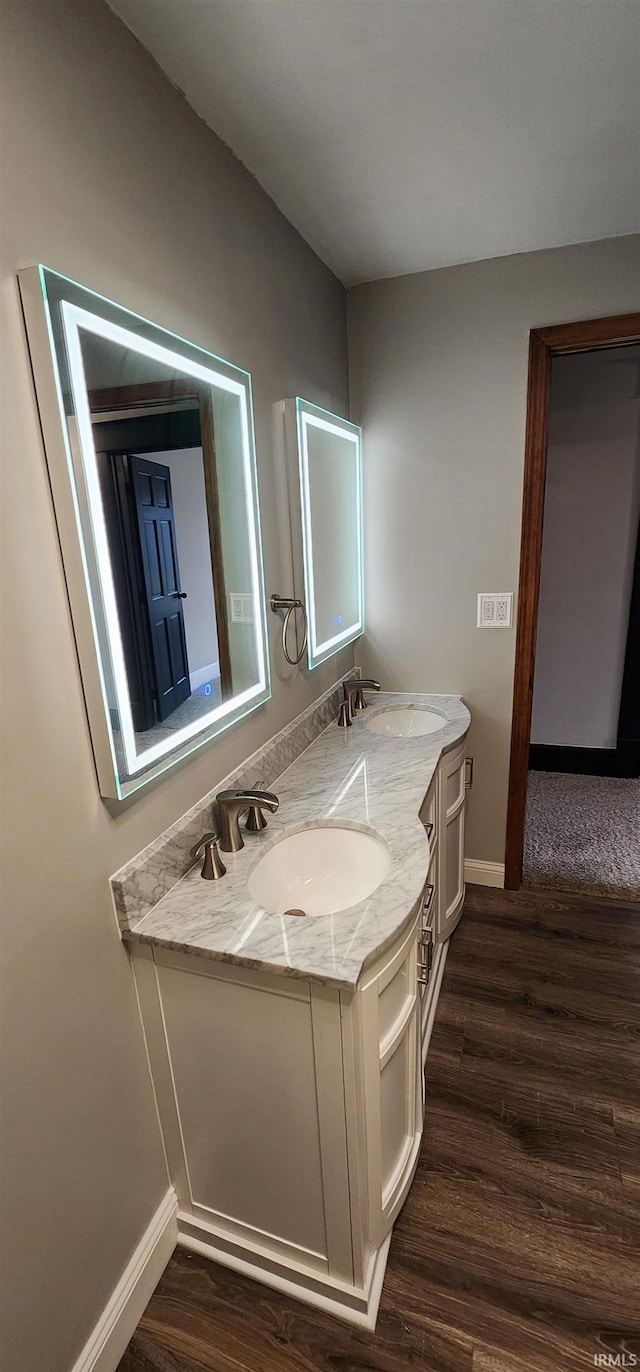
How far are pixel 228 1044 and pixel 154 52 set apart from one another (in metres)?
1.78

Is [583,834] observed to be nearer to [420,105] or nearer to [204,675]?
[204,675]

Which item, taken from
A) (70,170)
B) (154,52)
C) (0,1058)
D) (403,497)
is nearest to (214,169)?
(154,52)

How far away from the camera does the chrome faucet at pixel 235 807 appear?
1294 millimetres

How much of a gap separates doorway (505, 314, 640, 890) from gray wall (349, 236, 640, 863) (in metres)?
0.04

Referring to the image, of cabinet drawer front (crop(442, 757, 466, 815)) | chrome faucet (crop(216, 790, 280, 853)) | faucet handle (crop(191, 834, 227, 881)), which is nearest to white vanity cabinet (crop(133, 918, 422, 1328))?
faucet handle (crop(191, 834, 227, 881))

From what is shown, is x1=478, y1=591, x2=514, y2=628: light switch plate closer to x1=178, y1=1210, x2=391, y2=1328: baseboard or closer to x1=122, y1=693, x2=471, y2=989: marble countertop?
x1=122, y1=693, x2=471, y2=989: marble countertop

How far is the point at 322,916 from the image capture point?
110 centimetres

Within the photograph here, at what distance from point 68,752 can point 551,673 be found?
10.1ft

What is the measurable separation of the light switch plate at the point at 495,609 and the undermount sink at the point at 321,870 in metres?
1.12

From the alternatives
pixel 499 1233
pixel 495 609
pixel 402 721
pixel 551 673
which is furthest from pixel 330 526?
pixel 551 673

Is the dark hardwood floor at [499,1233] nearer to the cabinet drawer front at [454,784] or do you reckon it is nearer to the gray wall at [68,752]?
the gray wall at [68,752]

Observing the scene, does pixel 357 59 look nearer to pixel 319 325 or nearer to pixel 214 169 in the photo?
pixel 214 169

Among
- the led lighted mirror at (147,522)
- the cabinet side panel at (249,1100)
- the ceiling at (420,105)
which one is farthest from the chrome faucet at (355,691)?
the ceiling at (420,105)

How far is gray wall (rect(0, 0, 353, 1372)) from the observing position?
0.84 metres
